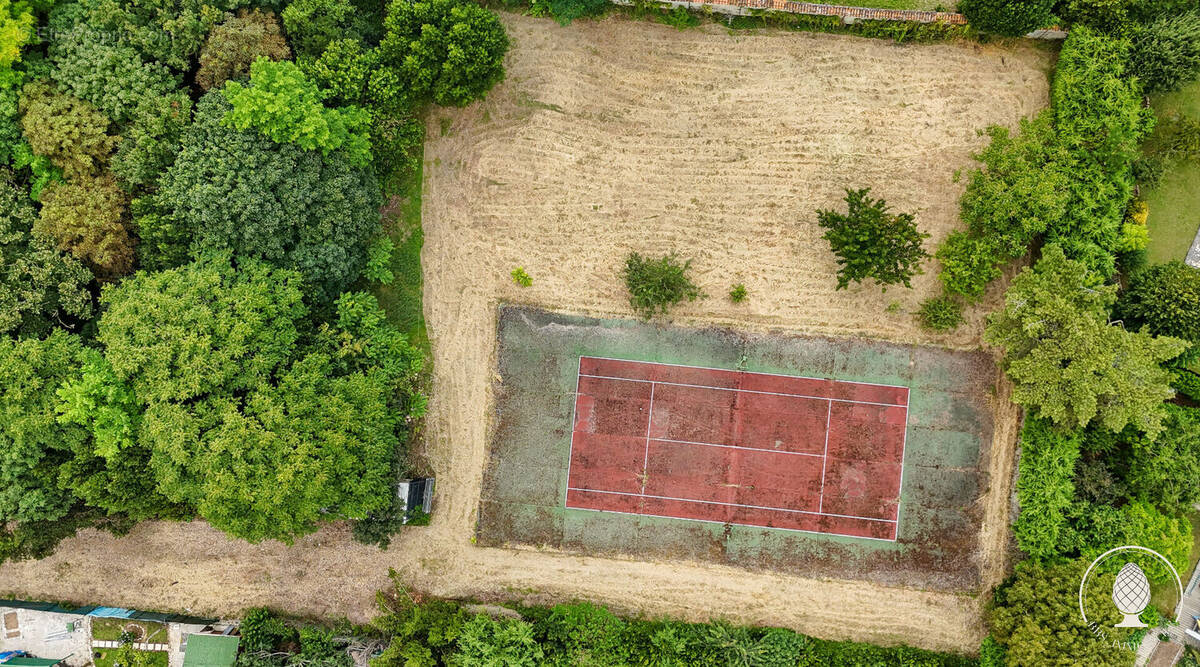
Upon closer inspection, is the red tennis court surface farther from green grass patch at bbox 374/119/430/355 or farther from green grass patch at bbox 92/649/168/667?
green grass patch at bbox 92/649/168/667

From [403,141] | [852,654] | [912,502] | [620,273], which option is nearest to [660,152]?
[620,273]

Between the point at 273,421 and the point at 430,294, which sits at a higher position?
the point at 430,294

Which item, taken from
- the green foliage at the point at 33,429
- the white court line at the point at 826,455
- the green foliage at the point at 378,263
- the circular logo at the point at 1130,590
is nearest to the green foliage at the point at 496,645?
the white court line at the point at 826,455

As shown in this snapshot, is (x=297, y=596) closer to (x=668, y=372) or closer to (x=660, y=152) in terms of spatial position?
(x=668, y=372)

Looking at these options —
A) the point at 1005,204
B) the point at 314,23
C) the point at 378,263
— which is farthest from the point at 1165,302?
the point at 314,23

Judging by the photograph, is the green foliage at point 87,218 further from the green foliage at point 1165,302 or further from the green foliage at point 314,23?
the green foliage at point 1165,302
